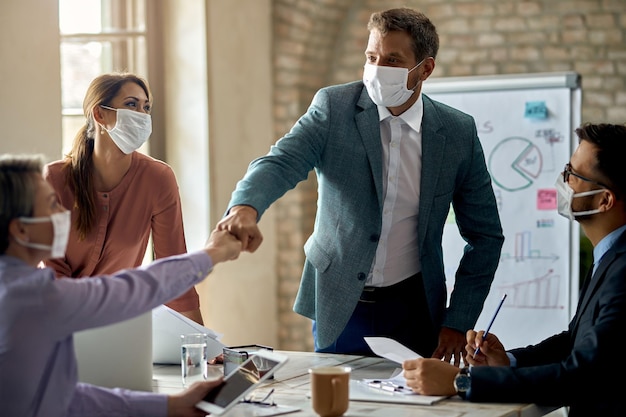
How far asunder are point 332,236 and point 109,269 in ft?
2.29

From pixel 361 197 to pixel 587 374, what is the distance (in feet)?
2.98

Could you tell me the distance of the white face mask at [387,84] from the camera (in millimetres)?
2727

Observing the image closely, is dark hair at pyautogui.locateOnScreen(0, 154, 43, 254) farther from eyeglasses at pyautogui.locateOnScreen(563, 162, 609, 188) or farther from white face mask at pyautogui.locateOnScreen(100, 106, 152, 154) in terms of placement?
eyeglasses at pyautogui.locateOnScreen(563, 162, 609, 188)

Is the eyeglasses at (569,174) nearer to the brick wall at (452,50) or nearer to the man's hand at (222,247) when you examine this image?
the man's hand at (222,247)

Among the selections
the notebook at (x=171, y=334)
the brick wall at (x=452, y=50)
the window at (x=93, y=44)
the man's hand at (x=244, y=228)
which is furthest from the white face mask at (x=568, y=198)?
the brick wall at (x=452, y=50)

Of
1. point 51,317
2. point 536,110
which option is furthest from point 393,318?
point 536,110

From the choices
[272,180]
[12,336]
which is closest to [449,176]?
[272,180]

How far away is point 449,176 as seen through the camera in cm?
275

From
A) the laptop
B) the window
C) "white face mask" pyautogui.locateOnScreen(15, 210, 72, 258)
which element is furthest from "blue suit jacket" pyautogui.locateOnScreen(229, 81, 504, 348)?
the window

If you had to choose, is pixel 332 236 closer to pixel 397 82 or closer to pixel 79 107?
pixel 397 82

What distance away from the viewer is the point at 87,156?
2918mm

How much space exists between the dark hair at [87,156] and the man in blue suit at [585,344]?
44.4 inches

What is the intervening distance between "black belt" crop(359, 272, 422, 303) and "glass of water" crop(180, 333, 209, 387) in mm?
543

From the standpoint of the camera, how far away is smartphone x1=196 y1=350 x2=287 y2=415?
1.94 m
